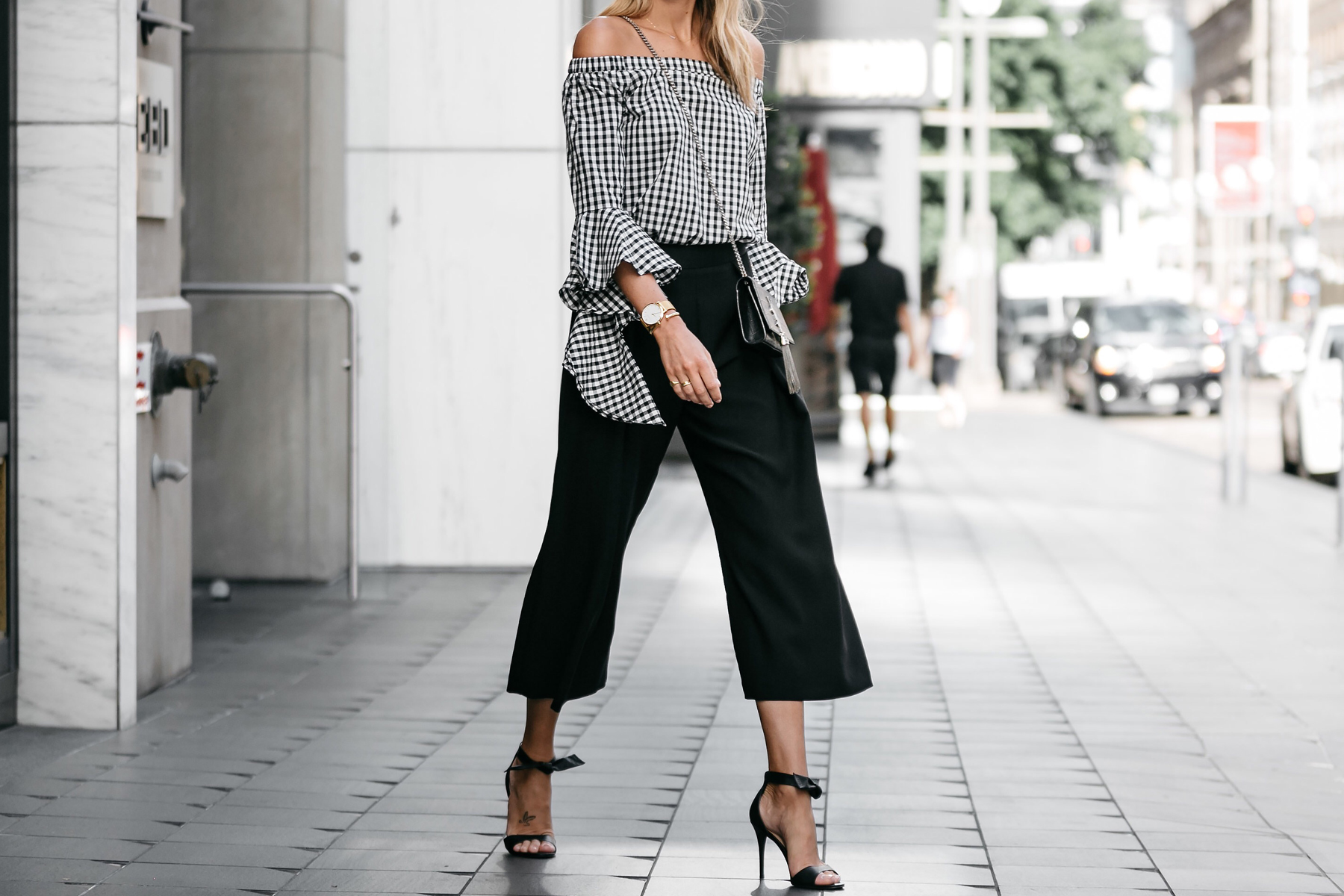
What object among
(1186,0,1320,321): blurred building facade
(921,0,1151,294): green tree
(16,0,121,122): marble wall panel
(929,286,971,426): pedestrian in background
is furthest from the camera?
(1186,0,1320,321): blurred building facade

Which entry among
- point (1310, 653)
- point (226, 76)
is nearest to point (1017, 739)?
point (1310, 653)

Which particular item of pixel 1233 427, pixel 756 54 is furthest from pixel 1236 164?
pixel 756 54

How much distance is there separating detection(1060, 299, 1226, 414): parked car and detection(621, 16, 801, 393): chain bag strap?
22.8 meters

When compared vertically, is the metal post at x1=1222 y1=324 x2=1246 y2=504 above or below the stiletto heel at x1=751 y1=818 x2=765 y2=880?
above

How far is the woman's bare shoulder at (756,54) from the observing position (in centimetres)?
391

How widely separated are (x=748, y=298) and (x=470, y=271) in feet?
16.8

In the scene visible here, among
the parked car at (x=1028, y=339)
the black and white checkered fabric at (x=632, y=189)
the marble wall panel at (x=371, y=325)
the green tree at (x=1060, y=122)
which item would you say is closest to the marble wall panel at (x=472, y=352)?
the marble wall panel at (x=371, y=325)

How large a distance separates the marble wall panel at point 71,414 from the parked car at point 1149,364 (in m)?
22.0

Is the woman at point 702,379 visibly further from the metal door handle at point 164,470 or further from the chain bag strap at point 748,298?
the metal door handle at point 164,470

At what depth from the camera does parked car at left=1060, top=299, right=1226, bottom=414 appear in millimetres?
25953

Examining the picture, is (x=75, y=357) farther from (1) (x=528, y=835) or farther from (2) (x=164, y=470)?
(1) (x=528, y=835)

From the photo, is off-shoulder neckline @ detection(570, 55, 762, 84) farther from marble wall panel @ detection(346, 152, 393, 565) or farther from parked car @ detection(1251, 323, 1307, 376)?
parked car @ detection(1251, 323, 1307, 376)

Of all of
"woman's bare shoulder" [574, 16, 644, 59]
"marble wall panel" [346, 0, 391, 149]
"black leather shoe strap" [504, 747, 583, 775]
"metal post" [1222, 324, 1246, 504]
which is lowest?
"black leather shoe strap" [504, 747, 583, 775]

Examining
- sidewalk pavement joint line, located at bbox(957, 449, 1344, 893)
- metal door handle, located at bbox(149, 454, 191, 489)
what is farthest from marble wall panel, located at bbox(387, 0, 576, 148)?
metal door handle, located at bbox(149, 454, 191, 489)
